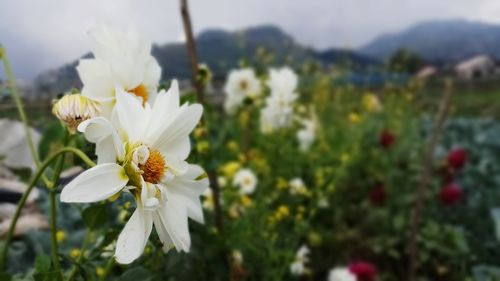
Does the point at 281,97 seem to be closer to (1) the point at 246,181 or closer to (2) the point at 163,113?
(1) the point at 246,181

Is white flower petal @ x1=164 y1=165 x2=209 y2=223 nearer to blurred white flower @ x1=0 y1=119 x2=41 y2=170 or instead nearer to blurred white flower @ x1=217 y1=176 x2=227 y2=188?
blurred white flower @ x1=0 y1=119 x2=41 y2=170

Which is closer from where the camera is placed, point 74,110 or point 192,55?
point 74,110

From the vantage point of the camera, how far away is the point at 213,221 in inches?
41.3

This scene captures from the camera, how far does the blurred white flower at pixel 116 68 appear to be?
475 millimetres

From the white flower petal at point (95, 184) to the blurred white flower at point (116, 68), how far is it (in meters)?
0.10

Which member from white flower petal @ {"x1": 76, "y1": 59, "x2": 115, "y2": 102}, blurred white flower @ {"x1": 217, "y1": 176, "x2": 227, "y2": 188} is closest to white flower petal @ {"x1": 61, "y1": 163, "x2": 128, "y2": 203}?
white flower petal @ {"x1": 76, "y1": 59, "x2": 115, "y2": 102}

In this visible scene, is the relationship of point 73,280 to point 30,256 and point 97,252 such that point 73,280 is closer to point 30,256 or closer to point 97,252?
point 97,252

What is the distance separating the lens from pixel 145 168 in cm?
41

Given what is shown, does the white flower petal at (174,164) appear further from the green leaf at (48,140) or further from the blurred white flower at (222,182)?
the blurred white flower at (222,182)

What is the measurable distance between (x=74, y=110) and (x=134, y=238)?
117mm

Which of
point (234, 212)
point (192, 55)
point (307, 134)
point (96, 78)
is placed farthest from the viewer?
point (307, 134)

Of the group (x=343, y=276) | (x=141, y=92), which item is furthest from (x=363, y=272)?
(x=141, y=92)

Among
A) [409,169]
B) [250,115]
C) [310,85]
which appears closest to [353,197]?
[409,169]

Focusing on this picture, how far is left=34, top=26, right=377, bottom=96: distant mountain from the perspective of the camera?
2.11 ft
